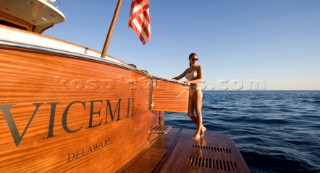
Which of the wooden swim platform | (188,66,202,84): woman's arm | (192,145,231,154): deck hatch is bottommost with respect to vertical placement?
(192,145,231,154): deck hatch

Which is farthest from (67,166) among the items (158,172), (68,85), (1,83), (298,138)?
(298,138)

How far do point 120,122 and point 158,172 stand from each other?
908 millimetres

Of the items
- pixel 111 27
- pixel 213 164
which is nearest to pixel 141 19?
pixel 111 27

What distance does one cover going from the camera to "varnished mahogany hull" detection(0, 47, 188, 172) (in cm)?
122

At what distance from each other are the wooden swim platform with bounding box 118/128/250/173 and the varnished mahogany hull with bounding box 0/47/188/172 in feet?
1.43

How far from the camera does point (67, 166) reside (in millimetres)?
1688

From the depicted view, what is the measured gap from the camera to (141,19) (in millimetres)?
3666

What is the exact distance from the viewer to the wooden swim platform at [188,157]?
2.66 metres

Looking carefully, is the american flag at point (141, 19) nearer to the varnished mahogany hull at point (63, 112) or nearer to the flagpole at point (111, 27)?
the flagpole at point (111, 27)

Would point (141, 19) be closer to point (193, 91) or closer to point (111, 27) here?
point (111, 27)

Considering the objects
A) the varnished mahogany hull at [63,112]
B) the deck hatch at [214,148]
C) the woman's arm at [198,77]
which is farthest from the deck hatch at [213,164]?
the woman's arm at [198,77]

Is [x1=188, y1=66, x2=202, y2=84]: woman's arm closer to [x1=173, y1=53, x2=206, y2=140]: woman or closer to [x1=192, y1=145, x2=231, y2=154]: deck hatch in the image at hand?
[x1=173, y1=53, x2=206, y2=140]: woman

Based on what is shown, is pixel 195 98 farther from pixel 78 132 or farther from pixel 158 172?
pixel 78 132

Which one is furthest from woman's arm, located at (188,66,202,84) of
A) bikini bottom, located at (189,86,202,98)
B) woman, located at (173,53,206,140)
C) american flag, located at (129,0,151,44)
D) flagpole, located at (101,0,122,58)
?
flagpole, located at (101,0,122,58)
